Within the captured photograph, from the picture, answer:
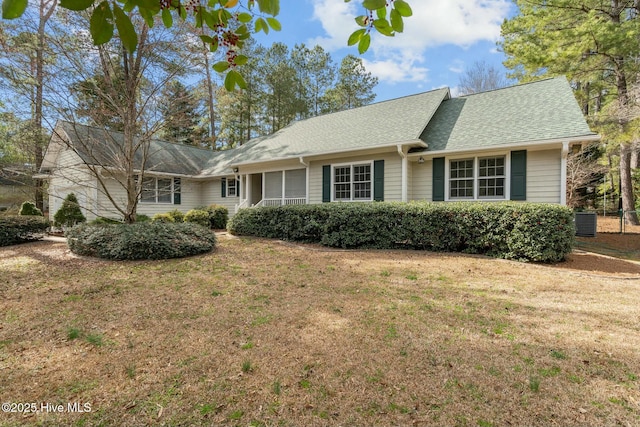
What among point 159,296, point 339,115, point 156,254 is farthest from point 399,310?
point 339,115

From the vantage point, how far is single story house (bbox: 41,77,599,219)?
8555 millimetres

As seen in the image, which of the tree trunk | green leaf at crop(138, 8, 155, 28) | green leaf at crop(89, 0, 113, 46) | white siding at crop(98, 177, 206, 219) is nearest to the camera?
green leaf at crop(89, 0, 113, 46)

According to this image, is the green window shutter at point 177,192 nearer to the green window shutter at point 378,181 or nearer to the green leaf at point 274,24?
the green window shutter at point 378,181

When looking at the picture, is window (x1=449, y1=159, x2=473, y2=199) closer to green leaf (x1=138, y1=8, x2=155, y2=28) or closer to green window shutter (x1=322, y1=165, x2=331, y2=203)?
green window shutter (x1=322, y1=165, x2=331, y2=203)

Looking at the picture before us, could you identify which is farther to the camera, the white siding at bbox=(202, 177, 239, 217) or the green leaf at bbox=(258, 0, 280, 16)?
the white siding at bbox=(202, 177, 239, 217)

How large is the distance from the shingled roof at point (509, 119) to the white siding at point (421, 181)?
675 millimetres

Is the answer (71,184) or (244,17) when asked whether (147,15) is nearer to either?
(244,17)

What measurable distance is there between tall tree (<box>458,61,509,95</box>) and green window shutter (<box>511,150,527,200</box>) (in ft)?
74.7

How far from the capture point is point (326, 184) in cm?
1184

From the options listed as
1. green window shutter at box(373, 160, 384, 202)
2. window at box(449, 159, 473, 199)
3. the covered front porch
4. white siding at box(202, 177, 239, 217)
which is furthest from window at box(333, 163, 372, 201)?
white siding at box(202, 177, 239, 217)

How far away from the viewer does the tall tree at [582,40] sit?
11.0 m

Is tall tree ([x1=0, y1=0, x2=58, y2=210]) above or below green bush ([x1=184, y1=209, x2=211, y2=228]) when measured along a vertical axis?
above

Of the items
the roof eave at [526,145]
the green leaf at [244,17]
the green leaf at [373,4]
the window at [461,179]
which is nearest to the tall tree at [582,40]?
the roof eave at [526,145]

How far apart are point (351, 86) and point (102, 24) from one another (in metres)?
27.8
